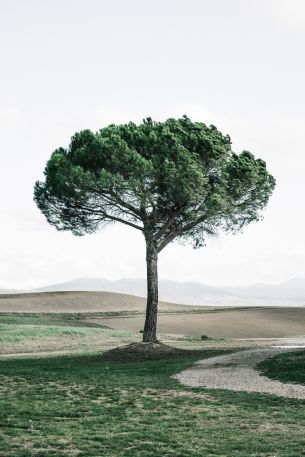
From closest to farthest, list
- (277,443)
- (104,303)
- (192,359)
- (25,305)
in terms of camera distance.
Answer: (277,443), (192,359), (25,305), (104,303)

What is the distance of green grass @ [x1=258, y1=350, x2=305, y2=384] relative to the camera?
23.7 metres

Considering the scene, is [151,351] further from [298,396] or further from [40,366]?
[298,396]

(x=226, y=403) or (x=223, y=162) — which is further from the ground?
(x=223, y=162)

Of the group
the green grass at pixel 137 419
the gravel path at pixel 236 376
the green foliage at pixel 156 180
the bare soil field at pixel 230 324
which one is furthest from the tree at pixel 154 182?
the bare soil field at pixel 230 324

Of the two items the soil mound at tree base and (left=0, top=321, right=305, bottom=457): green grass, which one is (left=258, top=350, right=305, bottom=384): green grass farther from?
the soil mound at tree base

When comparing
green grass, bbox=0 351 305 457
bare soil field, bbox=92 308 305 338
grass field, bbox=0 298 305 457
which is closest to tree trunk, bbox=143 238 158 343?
grass field, bbox=0 298 305 457

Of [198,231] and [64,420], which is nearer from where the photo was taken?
[64,420]

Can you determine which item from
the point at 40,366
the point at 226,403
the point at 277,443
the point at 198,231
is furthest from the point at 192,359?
A: the point at 277,443

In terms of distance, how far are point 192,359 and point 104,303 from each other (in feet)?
181

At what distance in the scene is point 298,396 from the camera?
19.7m

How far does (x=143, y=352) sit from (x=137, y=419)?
18032mm

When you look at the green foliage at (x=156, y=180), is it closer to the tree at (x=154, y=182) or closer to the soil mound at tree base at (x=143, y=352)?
the tree at (x=154, y=182)

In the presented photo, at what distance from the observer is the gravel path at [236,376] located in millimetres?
21402

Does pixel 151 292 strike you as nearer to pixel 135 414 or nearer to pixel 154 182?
pixel 154 182
